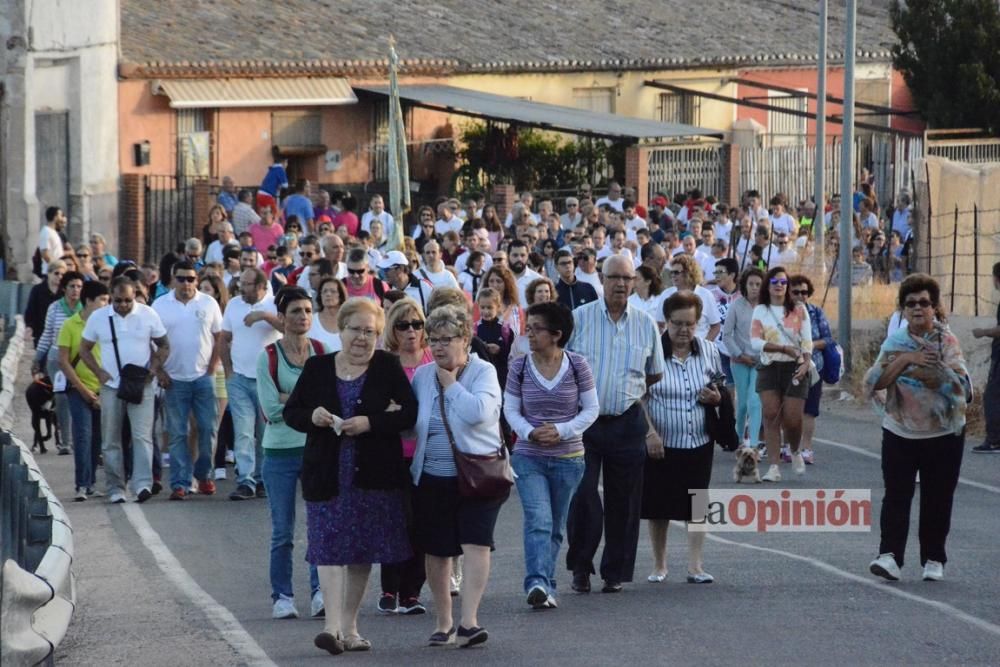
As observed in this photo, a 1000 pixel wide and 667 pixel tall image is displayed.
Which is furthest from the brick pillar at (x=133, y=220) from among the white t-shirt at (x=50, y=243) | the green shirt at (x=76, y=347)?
the green shirt at (x=76, y=347)

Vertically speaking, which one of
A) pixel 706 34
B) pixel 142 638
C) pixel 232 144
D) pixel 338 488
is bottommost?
pixel 142 638

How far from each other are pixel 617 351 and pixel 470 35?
33.9 meters

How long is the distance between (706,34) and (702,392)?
39337 millimetres

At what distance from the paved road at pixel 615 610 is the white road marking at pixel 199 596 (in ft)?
0.06

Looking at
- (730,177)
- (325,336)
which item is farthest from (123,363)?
(730,177)

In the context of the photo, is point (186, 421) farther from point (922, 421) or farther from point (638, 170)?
point (638, 170)

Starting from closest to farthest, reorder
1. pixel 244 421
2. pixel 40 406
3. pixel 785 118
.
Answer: pixel 244 421 → pixel 40 406 → pixel 785 118

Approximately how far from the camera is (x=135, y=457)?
15430 mm

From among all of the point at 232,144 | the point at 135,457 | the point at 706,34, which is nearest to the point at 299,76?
the point at 232,144

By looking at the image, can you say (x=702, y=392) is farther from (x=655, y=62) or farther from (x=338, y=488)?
Answer: (x=655, y=62)

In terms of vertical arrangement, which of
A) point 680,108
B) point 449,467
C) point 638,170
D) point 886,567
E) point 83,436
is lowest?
point 886,567

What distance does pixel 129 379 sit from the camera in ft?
49.6

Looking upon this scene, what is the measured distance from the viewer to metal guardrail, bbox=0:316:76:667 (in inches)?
277

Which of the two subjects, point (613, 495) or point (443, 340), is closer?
point (443, 340)
